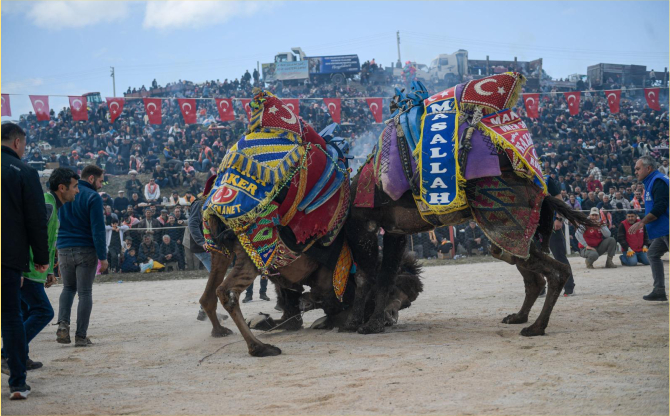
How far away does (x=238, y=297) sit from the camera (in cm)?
578

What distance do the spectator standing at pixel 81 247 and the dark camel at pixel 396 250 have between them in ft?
8.98

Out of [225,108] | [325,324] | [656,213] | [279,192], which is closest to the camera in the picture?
[279,192]

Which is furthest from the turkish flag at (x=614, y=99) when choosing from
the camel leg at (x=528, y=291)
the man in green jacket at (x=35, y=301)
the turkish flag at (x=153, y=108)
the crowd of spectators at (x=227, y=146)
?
the man in green jacket at (x=35, y=301)

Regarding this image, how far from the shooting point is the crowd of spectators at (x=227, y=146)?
18.5 metres

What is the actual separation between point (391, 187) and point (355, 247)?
95 cm

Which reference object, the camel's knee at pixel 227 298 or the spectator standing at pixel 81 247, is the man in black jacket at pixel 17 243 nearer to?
Result: the camel's knee at pixel 227 298

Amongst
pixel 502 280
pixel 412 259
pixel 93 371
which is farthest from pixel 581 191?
pixel 93 371

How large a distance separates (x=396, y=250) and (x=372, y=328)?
0.88m

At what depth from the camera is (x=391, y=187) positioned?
619 centimetres

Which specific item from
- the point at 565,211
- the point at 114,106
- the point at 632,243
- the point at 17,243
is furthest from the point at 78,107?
the point at 565,211

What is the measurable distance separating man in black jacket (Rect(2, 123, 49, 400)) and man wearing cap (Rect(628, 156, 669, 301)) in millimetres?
6617

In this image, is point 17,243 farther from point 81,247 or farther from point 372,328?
point 372,328

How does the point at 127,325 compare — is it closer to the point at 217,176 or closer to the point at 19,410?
the point at 217,176

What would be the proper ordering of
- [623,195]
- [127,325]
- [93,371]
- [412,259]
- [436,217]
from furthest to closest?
[623,195] < [127,325] < [412,259] < [436,217] < [93,371]
